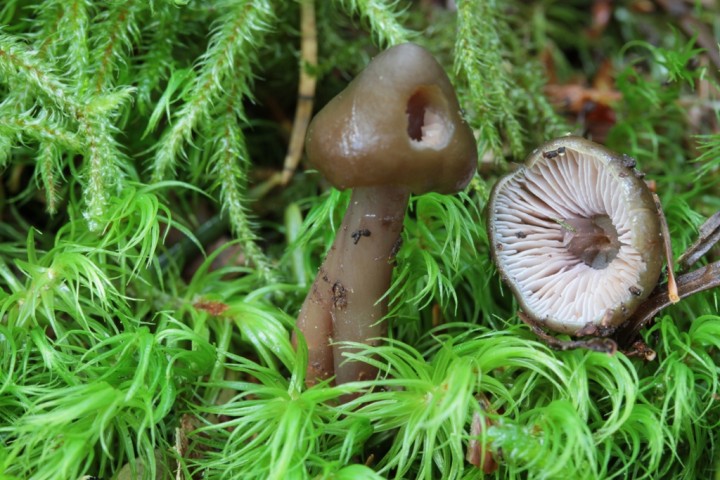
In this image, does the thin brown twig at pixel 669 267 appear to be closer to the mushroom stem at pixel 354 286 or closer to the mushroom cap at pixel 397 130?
the mushroom cap at pixel 397 130

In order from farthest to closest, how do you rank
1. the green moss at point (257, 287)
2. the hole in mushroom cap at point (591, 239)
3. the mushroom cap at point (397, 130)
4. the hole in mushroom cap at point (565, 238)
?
1. the hole in mushroom cap at point (591, 239)
2. the hole in mushroom cap at point (565, 238)
3. the green moss at point (257, 287)
4. the mushroom cap at point (397, 130)

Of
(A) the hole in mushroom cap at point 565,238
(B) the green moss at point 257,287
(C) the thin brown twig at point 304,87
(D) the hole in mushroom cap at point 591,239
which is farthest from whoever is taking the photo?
(C) the thin brown twig at point 304,87

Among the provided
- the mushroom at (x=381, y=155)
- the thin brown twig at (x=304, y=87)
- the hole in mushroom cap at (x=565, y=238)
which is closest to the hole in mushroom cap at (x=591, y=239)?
the hole in mushroom cap at (x=565, y=238)

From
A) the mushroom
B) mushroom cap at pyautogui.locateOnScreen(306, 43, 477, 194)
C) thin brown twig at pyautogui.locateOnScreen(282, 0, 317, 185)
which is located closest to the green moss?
thin brown twig at pyautogui.locateOnScreen(282, 0, 317, 185)

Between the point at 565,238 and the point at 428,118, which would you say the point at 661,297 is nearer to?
the point at 565,238

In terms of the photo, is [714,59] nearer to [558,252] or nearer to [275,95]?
[558,252]

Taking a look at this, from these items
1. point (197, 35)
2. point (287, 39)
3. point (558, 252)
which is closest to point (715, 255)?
point (558, 252)

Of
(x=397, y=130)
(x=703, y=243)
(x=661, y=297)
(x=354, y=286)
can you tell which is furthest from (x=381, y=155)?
(x=703, y=243)
